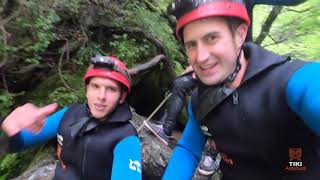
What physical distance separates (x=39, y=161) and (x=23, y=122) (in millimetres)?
1911

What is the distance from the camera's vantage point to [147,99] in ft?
22.1

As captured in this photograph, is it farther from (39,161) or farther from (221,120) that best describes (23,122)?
(39,161)

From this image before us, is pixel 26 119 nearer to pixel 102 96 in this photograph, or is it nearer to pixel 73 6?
pixel 102 96

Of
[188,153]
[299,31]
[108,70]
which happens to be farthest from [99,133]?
[299,31]

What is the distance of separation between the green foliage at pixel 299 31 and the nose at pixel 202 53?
6.96 meters

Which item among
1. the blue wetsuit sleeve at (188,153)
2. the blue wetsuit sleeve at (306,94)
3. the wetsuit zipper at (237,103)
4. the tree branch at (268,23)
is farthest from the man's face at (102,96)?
the tree branch at (268,23)

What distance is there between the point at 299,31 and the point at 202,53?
7.98 m

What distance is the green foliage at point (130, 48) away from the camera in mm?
5887

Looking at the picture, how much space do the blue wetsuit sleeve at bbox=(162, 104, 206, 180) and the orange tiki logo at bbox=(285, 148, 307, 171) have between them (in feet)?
2.07

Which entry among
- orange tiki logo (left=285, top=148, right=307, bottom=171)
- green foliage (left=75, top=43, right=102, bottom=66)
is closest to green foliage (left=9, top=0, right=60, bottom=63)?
green foliage (left=75, top=43, right=102, bottom=66)

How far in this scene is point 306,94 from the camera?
1.75 metres

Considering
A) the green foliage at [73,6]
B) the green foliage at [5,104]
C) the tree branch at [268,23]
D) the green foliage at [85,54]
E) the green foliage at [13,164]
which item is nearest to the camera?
the green foliage at [5,104]

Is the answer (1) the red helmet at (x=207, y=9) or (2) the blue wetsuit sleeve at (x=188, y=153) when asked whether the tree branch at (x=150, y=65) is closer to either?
(2) the blue wetsuit sleeve at (x=188, y=153)

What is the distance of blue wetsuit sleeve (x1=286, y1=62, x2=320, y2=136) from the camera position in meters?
1.71
